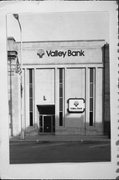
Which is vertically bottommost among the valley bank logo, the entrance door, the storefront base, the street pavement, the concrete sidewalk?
the street pavement

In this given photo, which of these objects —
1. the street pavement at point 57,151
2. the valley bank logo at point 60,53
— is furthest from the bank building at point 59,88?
the street pavement at point 57,151

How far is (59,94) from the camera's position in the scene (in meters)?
2.93

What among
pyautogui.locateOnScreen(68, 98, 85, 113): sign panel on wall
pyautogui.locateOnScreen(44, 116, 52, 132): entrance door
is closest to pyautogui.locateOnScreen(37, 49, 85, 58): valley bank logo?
pyautogui.locateOnScreen(68, 98, 85, 113): sign panel on wall

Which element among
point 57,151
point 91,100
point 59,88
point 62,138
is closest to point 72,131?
point 62,138

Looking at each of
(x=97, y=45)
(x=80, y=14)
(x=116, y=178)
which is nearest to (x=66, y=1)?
(x=80, y=14)

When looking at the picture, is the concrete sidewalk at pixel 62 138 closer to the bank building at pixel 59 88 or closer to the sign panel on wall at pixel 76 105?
the bank building at pixel 59 88

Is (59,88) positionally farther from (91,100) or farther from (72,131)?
(72,131)

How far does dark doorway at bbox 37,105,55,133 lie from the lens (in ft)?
9.34

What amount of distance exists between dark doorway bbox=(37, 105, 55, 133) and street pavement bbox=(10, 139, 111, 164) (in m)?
0.18

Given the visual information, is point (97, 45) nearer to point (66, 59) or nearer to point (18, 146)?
point (66, 59)

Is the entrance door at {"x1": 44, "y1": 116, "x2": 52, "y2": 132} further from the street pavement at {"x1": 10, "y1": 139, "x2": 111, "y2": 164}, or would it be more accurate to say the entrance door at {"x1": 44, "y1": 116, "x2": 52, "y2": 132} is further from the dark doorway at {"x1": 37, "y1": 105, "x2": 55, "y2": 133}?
the street pavement at {"x1": 10, "y1": 139, "x2": 111, "y2": 164}

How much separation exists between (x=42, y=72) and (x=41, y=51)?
12.1 inches

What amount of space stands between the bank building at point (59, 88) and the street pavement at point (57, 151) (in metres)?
0.15

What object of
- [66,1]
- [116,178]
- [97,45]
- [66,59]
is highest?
[66,1]
